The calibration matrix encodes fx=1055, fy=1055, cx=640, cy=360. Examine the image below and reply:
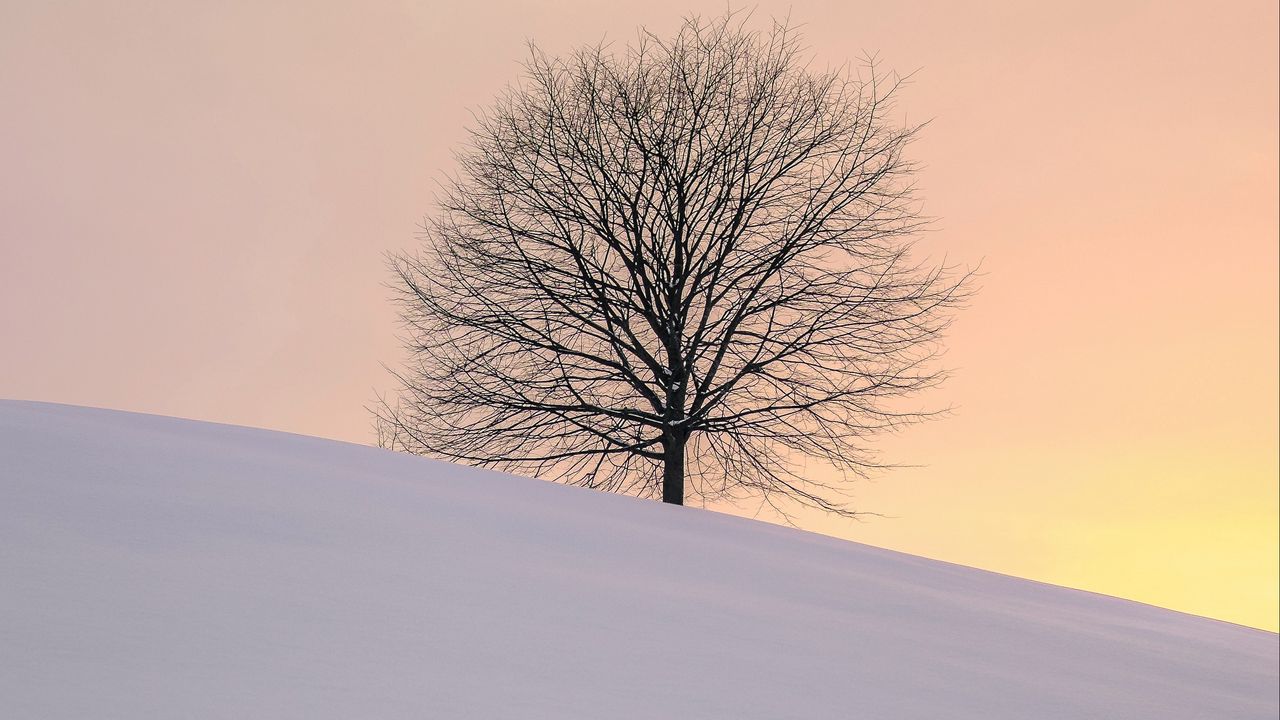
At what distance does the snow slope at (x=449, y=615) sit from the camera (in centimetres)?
238

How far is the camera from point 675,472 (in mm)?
11062

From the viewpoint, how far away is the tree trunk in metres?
11.0

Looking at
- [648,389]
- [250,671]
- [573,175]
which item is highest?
[573,175]

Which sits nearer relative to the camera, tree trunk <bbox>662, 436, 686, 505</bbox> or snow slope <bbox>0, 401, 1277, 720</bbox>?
snow slope <bbox>0, 401, 1277, 720</bbox>

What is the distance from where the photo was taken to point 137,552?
3.16m

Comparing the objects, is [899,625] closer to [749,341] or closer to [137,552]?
[137,552]

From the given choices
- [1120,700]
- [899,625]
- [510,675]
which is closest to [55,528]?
[510,675]

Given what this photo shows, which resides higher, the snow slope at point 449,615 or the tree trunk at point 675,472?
the tree trunk at point 675,472

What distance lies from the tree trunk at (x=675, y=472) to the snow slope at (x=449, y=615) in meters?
4.88

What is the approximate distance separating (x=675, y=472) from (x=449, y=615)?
8113mm

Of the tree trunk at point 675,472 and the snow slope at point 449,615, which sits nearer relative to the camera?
the snow slope at point 449,615

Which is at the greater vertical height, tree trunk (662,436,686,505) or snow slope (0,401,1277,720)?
tree trunk (662,436,686,505)

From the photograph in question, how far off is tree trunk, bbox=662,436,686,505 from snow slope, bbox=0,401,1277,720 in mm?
4882

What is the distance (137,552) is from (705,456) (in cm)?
841
